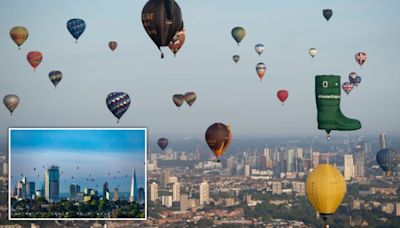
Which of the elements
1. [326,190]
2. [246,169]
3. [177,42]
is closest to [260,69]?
[177,42]

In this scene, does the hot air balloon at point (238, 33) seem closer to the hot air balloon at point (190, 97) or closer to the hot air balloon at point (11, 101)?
the hot air balloon at point (190, 97)

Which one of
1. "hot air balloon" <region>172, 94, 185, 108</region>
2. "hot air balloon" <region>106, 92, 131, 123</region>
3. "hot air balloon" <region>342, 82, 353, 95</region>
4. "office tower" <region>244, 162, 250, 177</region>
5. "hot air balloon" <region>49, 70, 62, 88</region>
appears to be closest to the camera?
"hot air balloon" <region>106, 92, 131, 123</region>

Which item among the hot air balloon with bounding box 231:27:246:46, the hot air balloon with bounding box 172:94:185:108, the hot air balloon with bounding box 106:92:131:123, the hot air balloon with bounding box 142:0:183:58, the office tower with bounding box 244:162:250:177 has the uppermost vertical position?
the hot air balloon with bounding box 231:27:246:46

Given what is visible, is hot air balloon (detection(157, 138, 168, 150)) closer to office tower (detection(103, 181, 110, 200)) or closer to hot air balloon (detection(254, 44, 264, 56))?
hot air balloon (detection(254, 44, 264, 56))

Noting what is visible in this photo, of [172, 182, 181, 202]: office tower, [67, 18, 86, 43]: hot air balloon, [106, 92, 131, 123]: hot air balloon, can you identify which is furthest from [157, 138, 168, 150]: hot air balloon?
[172, 182, 181, 202]: office tower

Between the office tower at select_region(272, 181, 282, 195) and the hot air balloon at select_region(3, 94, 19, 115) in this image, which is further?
the office tower at select_region(272, 181, 282, 195)

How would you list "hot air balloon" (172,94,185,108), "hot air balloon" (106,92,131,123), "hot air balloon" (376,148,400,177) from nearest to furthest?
"hot air balloon" (106,92,131,123)
"hot air balloon" (172,94,185,108)
"hot air balloon" (376,148,400,177)

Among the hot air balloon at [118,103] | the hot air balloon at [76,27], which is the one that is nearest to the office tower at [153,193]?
the hot air balloon at [76,27]
